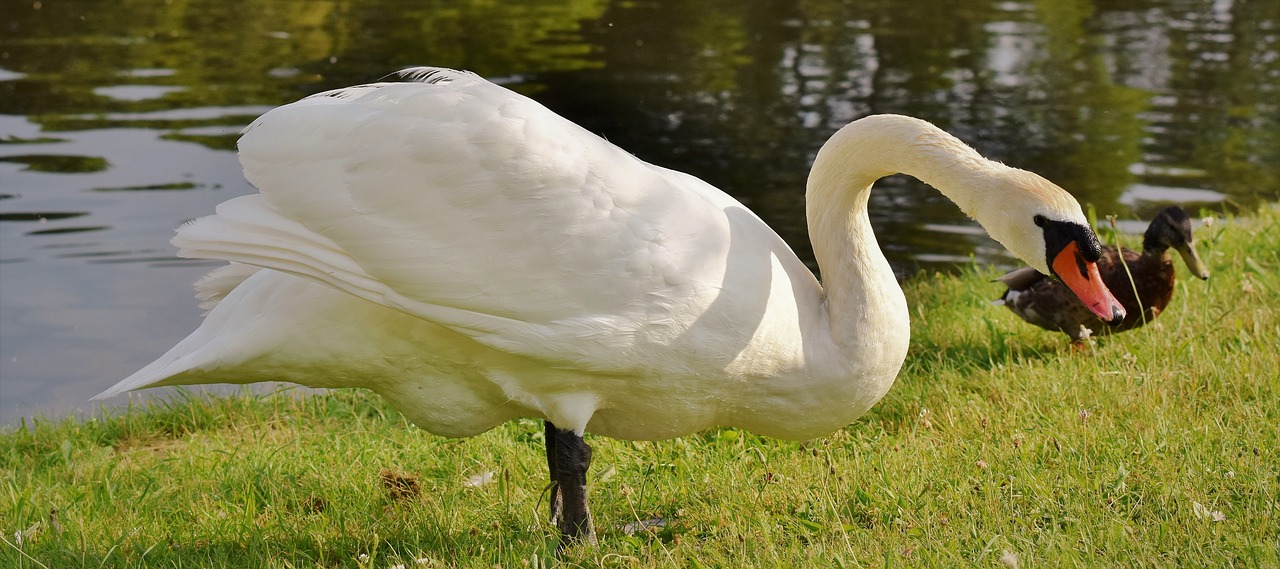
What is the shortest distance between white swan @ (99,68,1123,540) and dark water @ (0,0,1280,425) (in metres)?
3.03

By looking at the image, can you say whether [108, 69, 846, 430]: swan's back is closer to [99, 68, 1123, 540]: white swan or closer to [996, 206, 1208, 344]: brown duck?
[99, 68, 1123, 540]: white swan

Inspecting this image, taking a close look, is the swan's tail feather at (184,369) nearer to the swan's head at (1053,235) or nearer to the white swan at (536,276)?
the white swan at (536,276)

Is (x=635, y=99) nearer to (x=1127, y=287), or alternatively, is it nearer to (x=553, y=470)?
(x=1127, y=287)

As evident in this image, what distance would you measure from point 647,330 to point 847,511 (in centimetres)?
98

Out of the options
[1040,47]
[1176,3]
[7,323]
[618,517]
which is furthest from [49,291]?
[1176,3]

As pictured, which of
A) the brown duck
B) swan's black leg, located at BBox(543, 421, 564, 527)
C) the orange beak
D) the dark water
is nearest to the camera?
the orange beak

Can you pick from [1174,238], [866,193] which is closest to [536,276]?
[866,193]

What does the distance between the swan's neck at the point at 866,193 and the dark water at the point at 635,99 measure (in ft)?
12.9

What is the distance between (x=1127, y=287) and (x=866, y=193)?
2.00 metres

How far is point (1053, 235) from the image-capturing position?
3.66 m

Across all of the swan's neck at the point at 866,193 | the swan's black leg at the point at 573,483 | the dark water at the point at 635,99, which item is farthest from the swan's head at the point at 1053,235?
the dark water at the point at 635,99

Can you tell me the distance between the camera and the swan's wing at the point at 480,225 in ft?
11.6

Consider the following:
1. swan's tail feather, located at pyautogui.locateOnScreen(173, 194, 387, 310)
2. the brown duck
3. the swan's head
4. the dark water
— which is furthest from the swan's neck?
the dark water

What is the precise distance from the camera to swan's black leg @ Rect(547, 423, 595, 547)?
382cm
